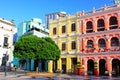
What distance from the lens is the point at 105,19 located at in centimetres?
4022

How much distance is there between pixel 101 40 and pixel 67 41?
8.13 meters

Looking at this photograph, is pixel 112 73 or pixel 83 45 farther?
pixel 83 45

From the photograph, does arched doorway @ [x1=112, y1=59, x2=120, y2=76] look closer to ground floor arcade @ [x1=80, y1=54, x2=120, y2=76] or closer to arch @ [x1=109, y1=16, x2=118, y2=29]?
ground floor arcade @ [x1=80, y1=54, x2=120, y2=76]

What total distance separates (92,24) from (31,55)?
1360 centimetres

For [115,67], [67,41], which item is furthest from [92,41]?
[115,67]

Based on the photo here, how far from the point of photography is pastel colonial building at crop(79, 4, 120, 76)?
38.7 m

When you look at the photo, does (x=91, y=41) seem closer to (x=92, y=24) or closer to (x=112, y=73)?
(x=92, y=24)

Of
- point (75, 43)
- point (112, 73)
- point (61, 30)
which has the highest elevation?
point (61, 30)

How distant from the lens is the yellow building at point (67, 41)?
146ft

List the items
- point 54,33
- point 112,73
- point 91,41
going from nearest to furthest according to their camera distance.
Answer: point 112,73 → point 91,41 → point 54,33

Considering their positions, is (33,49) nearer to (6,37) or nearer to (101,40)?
(6,37)

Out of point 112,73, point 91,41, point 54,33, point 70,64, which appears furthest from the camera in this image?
point 54,33

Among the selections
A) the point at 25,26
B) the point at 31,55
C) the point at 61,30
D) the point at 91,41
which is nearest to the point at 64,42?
the point at 61,30

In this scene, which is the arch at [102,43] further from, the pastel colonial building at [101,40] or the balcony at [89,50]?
the balcony at [89,50]
